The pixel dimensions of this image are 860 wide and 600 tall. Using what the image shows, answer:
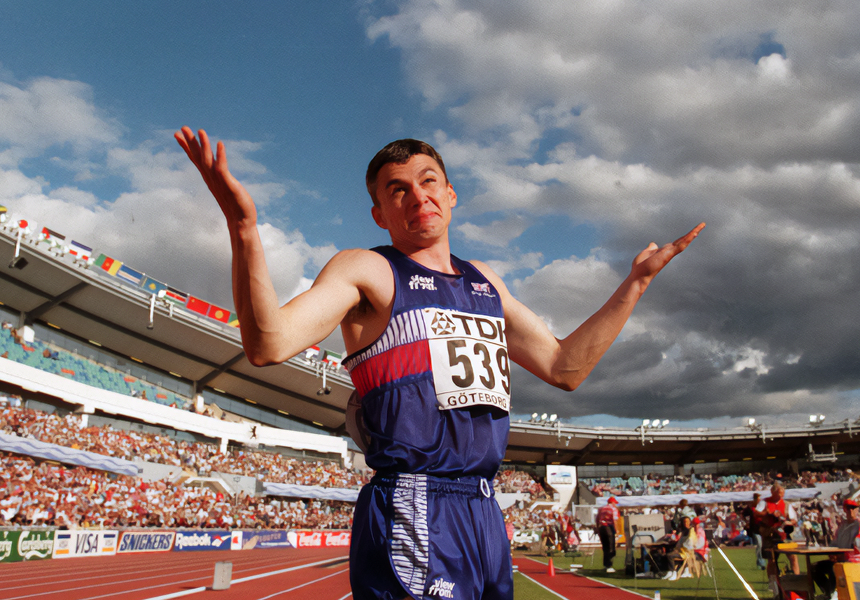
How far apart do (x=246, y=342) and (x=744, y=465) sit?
66.1 m

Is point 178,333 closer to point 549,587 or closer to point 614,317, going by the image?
point 549,587

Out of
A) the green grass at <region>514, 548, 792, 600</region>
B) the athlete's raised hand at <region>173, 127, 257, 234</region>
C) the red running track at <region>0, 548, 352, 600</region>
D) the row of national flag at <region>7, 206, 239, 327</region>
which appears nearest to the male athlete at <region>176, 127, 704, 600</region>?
the athlete's raised hand at <region>173, 127, 257, 234</region>

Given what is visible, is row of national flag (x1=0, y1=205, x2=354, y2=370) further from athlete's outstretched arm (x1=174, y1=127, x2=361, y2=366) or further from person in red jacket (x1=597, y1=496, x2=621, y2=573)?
athlete's outstretched arm (x1=174, y1=127, x2=361, y2=366)

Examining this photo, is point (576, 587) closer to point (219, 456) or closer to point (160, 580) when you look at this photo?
point (160, 580)

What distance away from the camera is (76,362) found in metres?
35.5

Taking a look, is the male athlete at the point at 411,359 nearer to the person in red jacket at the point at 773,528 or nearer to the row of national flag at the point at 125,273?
the person in red jacket at the point at 773,528

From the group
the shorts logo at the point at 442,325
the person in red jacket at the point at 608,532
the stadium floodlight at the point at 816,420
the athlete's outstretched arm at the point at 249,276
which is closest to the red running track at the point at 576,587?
the person in red jacket at the point at 608,532

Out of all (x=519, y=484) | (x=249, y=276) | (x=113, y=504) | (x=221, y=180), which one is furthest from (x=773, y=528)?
(x=519, y=484)

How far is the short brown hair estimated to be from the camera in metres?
2.14

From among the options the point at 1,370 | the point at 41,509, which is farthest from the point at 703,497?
the point at 1,370

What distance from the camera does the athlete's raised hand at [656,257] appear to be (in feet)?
7.17

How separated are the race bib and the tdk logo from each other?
0.10 m

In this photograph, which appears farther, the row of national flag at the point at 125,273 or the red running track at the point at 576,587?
the row of national flag at the point at 125,273

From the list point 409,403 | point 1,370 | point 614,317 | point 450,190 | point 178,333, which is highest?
point 178,333
